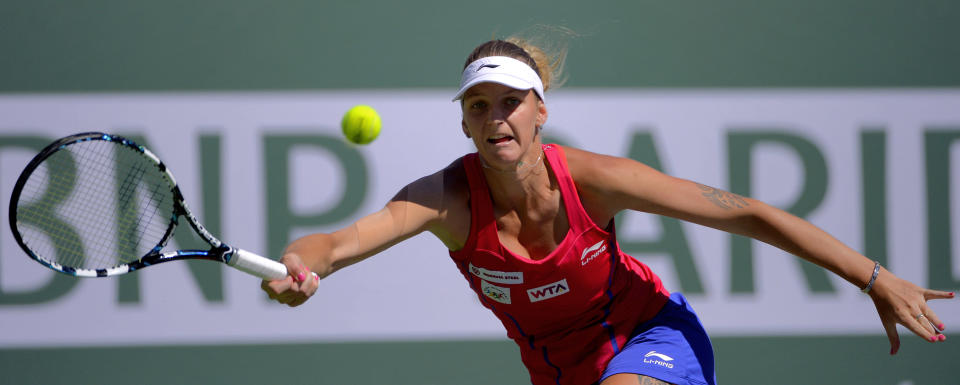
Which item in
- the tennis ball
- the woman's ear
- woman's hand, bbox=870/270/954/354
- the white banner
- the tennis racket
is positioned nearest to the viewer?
woman's hand, bbox=870/270/954/354

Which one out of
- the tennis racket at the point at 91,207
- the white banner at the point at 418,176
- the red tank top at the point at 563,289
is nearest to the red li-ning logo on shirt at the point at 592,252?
the red tank top at the point at 563,289

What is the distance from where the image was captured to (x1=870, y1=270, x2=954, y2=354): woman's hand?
6.89 ft

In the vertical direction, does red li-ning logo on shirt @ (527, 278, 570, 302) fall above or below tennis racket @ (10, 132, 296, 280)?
below

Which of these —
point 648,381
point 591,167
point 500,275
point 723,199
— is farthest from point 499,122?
point 648,381

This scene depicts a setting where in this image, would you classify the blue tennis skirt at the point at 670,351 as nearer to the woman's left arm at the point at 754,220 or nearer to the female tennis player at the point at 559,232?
the female tennis player at the point at 559,232

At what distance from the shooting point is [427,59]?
12.3 ft

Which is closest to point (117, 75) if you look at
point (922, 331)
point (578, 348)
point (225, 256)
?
point (225, 256)

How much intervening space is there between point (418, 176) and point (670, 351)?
5.59 feet

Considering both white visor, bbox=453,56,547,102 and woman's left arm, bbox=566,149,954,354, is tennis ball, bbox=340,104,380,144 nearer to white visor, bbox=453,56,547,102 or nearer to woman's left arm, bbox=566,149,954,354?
white visor, bbox=453,56,547,102

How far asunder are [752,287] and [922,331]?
166 centimetres

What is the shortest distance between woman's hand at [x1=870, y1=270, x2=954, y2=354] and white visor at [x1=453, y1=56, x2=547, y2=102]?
103 cm

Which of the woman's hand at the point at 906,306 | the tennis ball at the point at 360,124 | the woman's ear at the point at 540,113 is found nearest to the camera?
the woman's hand at the point at 906,306

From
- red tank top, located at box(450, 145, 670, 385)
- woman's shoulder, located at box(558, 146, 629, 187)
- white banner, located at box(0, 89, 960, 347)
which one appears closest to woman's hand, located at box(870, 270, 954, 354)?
red tank top, located at box(450, 145, 670, 385)

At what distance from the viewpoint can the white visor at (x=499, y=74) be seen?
2.14 meters
